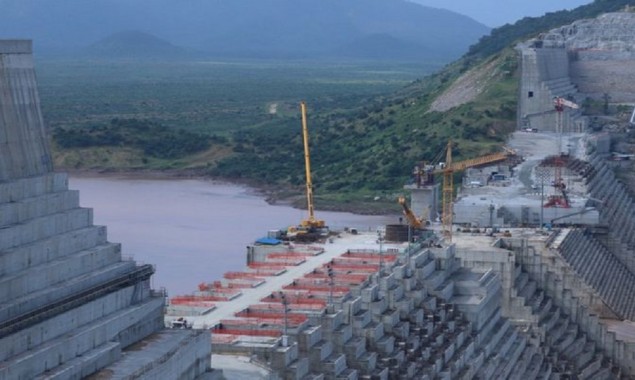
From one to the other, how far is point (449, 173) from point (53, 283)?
39369 mm

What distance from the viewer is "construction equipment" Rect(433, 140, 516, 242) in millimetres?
64750

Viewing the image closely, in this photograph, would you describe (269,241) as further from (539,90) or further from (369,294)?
(539,90)

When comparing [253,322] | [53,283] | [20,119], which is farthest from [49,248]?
[253,322]

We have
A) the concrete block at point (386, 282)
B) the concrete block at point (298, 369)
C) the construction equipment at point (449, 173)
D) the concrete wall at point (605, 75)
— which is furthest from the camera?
the concrete wall at point (605, 75)

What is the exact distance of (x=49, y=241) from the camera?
34281mm

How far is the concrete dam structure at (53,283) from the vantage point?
3275 cm

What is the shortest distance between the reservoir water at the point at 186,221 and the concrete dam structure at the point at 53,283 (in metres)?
24.1

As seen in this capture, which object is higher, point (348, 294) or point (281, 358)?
point (348, 294)

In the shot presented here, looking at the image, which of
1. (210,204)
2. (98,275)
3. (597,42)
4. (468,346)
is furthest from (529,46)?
(98,275)

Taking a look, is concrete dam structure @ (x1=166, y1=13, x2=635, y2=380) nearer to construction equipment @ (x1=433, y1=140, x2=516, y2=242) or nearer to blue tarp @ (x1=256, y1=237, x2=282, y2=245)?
construction equipment @ (x1=433, y1=140, x2=516, y2=242)

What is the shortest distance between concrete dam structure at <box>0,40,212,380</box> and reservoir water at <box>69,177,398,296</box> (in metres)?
24.1

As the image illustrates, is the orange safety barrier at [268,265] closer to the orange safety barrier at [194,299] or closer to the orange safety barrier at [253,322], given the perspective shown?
the orange safety barrier at [194,299]

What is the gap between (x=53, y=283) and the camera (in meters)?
34.2

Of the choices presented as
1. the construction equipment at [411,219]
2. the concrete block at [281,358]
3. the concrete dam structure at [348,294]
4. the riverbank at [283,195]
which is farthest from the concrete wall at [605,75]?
the concrete block at [281,358]
